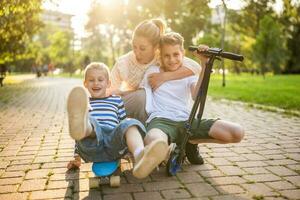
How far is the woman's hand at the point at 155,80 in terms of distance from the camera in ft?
15.1

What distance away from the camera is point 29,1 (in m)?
8.95

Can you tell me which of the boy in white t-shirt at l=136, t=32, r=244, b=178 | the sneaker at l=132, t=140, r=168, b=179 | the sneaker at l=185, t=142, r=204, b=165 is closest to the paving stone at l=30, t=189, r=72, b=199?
the sneaker at l=132, t=140, r=168, b=179

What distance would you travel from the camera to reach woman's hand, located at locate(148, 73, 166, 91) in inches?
181

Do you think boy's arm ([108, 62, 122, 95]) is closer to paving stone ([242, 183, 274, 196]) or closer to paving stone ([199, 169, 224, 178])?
paving stone ([199, 169, 224, 178])

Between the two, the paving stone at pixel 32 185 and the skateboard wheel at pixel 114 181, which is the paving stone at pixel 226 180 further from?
the paving stone at pixel 32 185

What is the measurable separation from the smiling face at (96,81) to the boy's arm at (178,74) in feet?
2.12

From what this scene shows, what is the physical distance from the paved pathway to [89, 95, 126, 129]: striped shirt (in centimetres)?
60

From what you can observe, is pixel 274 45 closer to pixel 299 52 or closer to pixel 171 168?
pixel 299 52

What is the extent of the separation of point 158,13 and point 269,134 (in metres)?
31.2

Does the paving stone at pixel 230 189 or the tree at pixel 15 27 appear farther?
the tree at pixel 15 27

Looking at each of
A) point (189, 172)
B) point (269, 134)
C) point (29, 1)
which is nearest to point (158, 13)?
point (29, 1)

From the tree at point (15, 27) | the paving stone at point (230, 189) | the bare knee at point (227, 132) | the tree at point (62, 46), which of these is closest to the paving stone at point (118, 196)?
the paving stone at point (230, 189)

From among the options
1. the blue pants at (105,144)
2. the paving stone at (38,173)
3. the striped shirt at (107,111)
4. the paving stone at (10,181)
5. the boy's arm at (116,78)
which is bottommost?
the paving stone at (38,173)

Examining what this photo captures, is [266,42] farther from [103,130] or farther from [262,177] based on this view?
[103,130]
